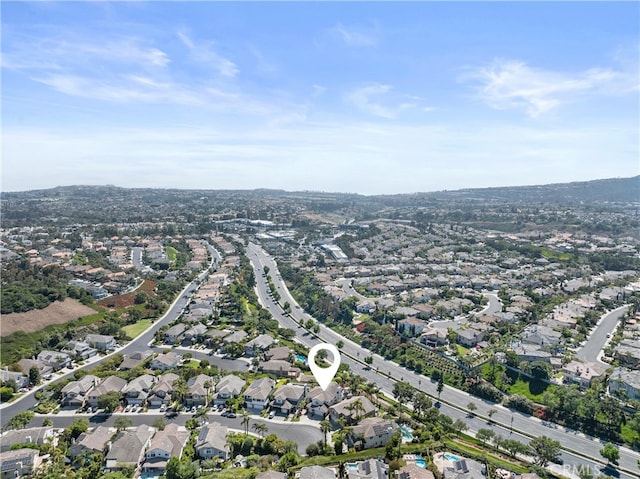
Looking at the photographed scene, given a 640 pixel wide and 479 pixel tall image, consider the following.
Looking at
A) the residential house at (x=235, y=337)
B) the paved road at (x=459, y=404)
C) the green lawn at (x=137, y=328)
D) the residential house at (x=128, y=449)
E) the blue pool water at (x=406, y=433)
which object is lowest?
the paved road at (x=459, y=404)

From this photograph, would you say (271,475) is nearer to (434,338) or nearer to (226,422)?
(226,422)

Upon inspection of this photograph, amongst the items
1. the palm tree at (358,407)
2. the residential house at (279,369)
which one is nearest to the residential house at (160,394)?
the residential house at (279,369)

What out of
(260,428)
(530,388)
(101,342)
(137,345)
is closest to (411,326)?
(530,388)

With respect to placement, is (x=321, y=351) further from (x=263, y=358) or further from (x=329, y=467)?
(x=329, y=467)

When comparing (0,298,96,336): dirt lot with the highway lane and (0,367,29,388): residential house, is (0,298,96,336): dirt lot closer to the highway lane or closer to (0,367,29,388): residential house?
the highway lane

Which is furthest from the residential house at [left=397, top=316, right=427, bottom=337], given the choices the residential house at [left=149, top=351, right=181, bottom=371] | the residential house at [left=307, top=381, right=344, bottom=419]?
the residential house at [left=149, top=351, right=181, bottom=371]

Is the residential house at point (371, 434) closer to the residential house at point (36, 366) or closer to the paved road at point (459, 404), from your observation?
the paved road at point (459, 404)
